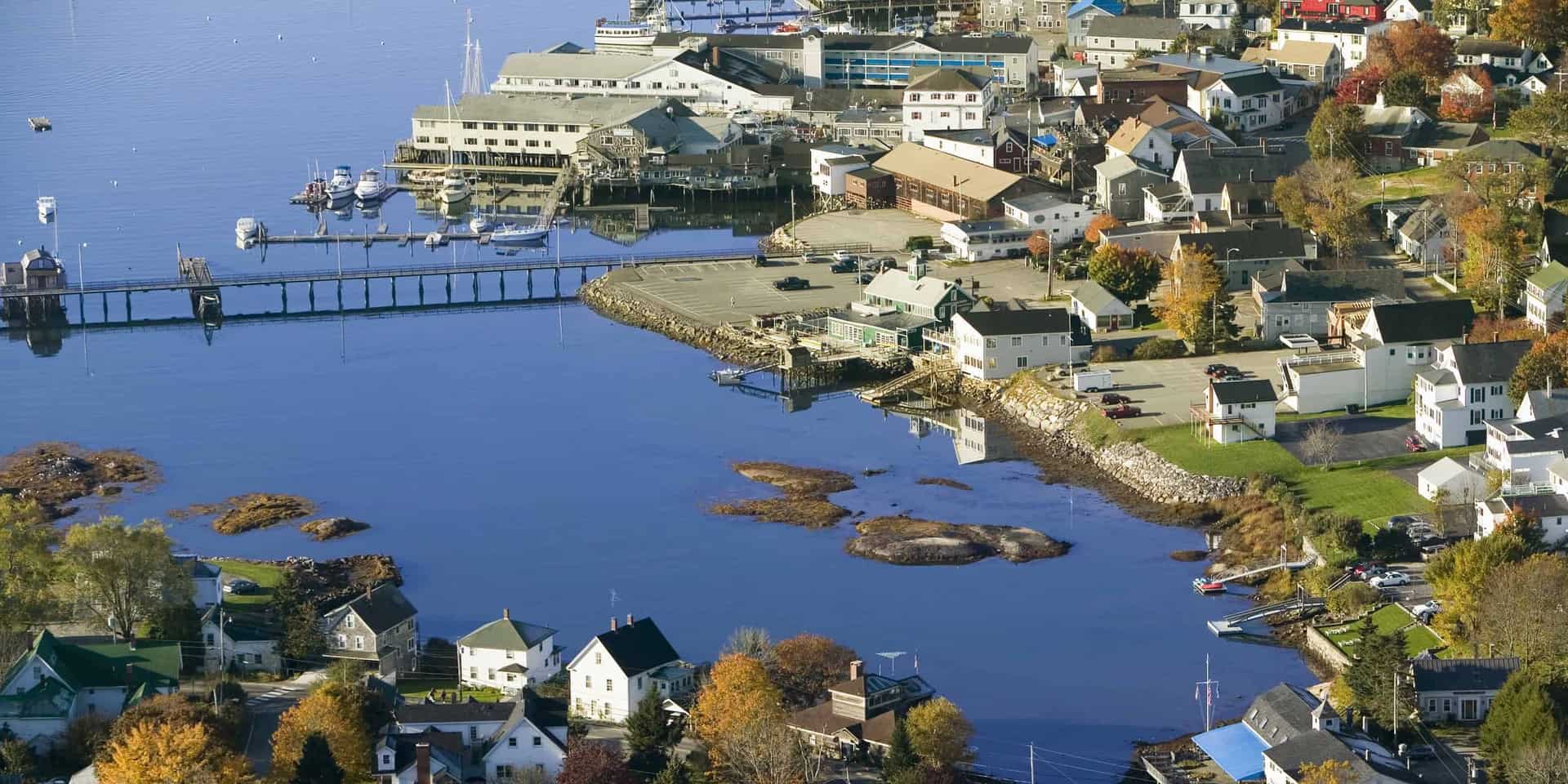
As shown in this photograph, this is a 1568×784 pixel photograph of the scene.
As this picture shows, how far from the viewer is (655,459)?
168 feet

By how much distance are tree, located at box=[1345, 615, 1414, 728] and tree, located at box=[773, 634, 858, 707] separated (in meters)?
7.17

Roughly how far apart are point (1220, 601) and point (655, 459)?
42.5 ft

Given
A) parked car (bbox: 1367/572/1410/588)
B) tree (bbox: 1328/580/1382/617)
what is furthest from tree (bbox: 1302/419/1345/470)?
tree (bbox: 1328/580/1382/617)

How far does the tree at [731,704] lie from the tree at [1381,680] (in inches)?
318

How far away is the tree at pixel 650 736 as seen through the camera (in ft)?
117

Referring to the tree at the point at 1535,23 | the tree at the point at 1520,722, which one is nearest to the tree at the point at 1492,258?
the tree at the point at 1520,722

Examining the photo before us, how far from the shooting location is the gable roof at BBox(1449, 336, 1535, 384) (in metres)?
48.2

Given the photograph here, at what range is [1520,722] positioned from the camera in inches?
1361

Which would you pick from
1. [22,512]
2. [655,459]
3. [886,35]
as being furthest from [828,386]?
[886,35]

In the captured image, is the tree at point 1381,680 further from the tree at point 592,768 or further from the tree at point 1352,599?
the tree at point 592,768

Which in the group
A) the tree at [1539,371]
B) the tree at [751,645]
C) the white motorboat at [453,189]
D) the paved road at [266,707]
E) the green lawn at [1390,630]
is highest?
the white motorboat at [453,189]

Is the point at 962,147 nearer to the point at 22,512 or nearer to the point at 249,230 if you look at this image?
the point at 249,230

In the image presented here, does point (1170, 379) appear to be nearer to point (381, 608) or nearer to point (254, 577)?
point (381, 608)

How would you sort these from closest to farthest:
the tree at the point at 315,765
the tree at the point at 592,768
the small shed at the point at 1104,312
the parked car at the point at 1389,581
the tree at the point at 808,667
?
the tree at the point at 592,768, the tree at the point at 315,765, the tree at the point at 808,667, the parked car at the point at 1389,581, the small shed at the point at 1104,312
